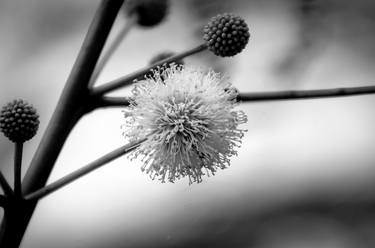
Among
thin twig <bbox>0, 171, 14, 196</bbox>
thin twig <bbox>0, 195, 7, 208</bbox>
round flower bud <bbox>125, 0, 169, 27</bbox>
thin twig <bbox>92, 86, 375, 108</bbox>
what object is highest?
round flower bud <bbox>125, 0, 169, 27</bbox>

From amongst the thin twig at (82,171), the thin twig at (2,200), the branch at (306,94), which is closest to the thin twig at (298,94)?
the branch at (306,94)

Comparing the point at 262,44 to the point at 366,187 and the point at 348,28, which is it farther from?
the point at 366,187

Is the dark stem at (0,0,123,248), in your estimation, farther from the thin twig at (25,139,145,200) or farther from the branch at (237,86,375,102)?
the branch at (237,86,375,102)

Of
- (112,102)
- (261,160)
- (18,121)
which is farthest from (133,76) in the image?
(261,160)

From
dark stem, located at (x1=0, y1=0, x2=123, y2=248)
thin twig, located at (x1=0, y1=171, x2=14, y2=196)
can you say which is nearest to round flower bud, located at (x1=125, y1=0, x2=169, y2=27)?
dark stem, located at (x1=0, y1=0, x2=123, y2=248)

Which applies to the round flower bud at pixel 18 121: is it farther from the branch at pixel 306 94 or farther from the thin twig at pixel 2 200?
the branch at pixel 306 94

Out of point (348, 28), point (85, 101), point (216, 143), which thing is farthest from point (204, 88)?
point (348, 28)
